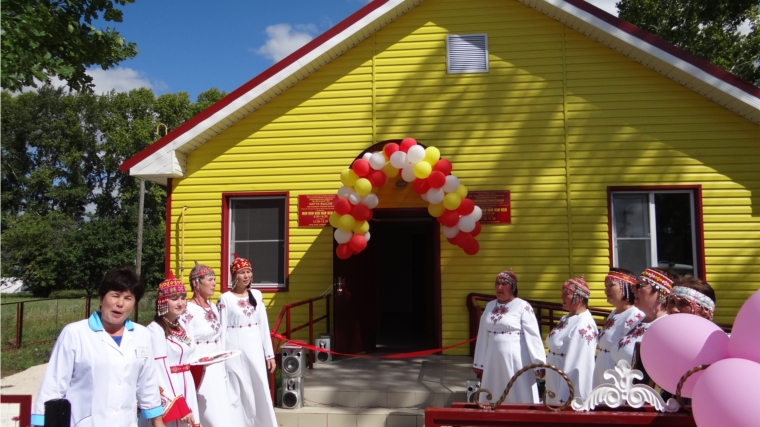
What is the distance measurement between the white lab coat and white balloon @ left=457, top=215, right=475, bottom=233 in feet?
16.5

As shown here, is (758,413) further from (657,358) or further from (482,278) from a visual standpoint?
(482,278)

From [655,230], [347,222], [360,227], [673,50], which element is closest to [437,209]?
[360,227]

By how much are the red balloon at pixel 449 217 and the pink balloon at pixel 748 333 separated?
16.9ft

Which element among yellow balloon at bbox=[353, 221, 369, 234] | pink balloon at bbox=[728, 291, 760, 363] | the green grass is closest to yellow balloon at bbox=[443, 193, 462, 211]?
yellow balloon at bbox=[353, 221, 369, 234]

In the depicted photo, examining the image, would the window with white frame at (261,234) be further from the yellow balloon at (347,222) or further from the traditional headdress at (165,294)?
the traditional headdress at (165,294)

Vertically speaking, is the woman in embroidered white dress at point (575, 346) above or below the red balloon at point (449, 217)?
below

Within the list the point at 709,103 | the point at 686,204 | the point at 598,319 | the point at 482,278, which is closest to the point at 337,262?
the point at 482,278

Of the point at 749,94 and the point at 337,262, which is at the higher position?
the point at 749,94

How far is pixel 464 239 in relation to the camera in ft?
25.8

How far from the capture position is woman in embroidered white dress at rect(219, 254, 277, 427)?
570cm

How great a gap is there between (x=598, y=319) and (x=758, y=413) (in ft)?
22.1

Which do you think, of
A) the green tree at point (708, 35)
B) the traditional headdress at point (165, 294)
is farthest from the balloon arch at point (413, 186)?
the green tree at point (708, 35)

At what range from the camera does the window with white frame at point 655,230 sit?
8.69 meters

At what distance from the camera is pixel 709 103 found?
28.3 feet
